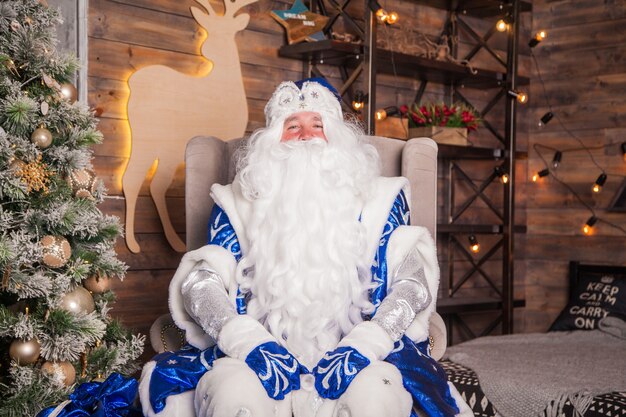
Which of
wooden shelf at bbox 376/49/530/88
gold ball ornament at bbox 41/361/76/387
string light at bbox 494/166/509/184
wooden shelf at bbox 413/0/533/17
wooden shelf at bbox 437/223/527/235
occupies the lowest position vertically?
gold ball ornament at bbox 41/361/76/387

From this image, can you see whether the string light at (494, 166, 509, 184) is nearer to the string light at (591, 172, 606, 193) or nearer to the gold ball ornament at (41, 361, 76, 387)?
the string light at (591, 172, 606, 193)

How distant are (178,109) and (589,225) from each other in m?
2.47

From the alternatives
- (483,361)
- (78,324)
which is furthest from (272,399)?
(483,361)

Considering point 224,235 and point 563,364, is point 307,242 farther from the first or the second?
point 563,364

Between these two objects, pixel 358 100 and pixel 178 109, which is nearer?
pixel 178 109

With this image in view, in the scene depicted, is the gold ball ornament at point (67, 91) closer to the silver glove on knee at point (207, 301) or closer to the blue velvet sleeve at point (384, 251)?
the silver glove on knee at point (207, 301)

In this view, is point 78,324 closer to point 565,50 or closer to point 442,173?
point 442,173

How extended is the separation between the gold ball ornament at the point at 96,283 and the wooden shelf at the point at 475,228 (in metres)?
2.08

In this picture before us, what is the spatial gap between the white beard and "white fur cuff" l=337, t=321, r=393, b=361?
16cm

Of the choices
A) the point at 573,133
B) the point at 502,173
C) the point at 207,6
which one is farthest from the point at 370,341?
the point at 573,133

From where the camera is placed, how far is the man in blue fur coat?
1.97 metres

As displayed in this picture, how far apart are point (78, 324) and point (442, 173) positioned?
9.09 ft

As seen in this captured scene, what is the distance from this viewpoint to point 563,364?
11.2ft

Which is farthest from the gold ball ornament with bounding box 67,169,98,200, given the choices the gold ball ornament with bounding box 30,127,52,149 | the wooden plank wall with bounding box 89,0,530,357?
the wooden plank wall with bounding box 89,0,530,357
